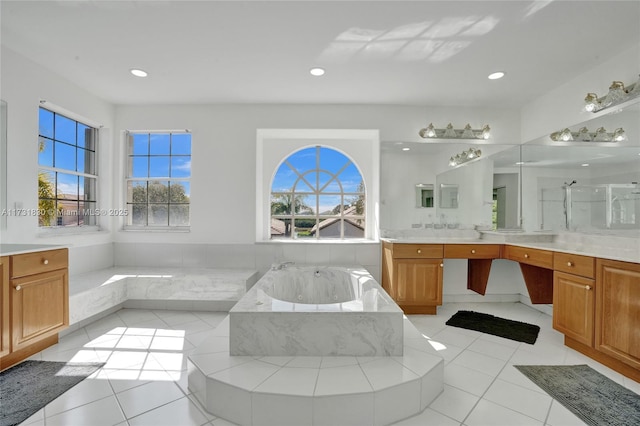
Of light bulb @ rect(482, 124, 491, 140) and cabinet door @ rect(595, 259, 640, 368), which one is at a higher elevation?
light bulb @ rect(482, 124, 491, 140)

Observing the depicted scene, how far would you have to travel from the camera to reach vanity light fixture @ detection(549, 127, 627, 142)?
2398mm

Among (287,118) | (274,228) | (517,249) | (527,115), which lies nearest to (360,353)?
(517,249)

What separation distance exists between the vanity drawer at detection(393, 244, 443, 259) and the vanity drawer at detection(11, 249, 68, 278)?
3.01 metres

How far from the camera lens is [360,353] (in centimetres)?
175

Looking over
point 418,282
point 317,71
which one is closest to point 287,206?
point 317,71

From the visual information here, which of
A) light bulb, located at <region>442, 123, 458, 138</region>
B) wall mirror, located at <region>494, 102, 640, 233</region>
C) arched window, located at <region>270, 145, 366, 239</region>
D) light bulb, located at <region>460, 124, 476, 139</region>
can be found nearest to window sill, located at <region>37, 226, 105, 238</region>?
arched window, located at <region>270, 145, 366, 239</region>

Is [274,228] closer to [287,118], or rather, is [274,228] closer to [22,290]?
[287,118]

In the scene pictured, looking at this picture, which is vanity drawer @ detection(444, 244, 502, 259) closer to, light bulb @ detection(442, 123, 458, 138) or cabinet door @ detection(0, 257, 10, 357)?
light bulb @ detection(442, 123, 458, 138)

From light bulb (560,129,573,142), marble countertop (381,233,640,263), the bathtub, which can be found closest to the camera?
the bathtub

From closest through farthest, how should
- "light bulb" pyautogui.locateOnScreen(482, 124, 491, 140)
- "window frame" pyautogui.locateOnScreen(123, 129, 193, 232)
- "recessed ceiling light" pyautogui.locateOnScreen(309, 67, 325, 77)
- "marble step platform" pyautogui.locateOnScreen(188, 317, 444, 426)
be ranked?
1. "marble step platform" pyautogui.locateOnScreen(188, 317, 444, 426)
2. "recessed ceiling light" pyautogui.locateOnScreen(309, 67, 325, 77)
3. "light bulb" pyautogui.locateOnScreen(482, 124, 491, 140)
4. "window frame" pyautogui.locateOnScreen(123, 129, 193, 232)

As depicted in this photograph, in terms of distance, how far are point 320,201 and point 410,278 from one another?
158cm

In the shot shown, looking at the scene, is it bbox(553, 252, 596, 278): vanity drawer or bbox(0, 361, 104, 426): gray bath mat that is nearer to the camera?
bbox(0, 361, 104, 426): gray bath mat

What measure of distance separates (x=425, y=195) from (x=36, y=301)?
3.83 m

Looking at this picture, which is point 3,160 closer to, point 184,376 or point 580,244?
point 184,376
